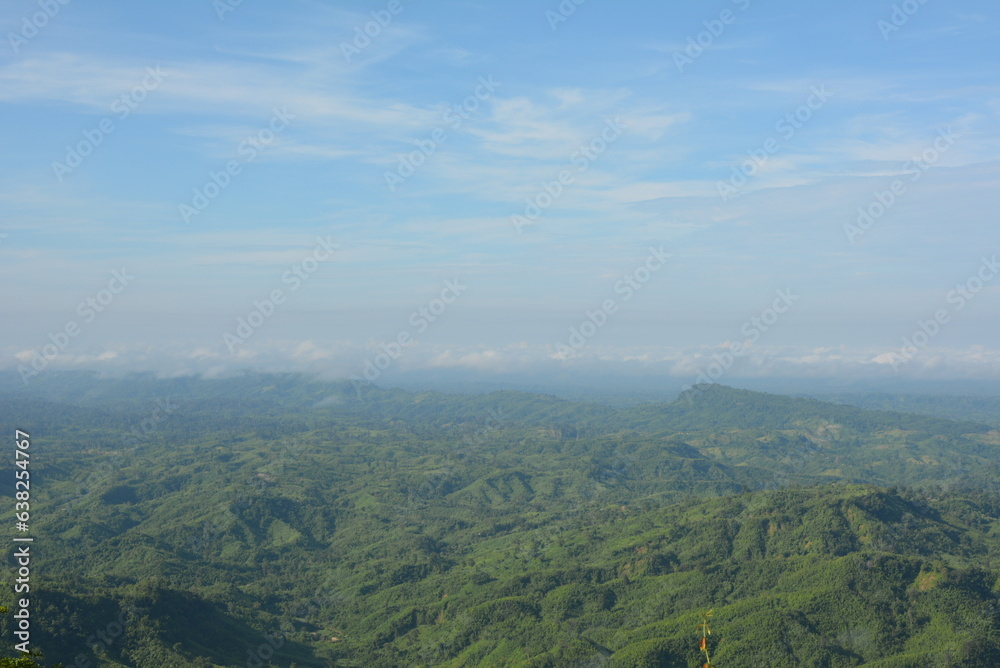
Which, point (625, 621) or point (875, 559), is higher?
point (875, 559)

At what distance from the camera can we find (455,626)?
5315 inches

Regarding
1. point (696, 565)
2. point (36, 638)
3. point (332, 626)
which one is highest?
point (36, 638)

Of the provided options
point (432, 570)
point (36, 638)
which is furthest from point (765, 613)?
point (36, 638)

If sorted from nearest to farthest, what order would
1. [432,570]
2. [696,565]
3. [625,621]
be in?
[625,621]
[696,565]
[432,570]

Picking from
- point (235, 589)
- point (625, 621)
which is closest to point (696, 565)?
point (625, 621)

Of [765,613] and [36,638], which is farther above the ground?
[36,638]

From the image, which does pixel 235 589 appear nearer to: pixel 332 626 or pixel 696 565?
pixel 332 626

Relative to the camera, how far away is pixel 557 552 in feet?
584

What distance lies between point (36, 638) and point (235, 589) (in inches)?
2428

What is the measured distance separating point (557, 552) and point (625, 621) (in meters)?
49.4

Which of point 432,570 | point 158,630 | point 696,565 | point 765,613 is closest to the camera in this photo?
point 158,630

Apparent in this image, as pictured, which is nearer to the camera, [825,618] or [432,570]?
[825,618]

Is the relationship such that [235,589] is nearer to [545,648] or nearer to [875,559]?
[545,648]

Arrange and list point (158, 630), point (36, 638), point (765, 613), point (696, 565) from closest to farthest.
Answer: point (36, 638)
point (158, 630)
point (765, 613)
point (696, 565)
